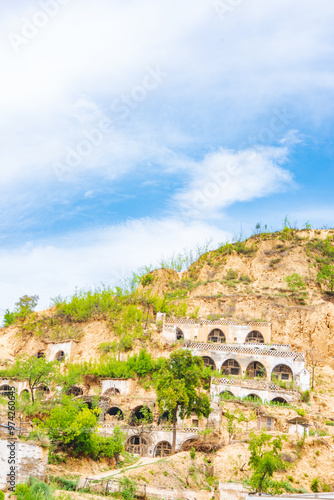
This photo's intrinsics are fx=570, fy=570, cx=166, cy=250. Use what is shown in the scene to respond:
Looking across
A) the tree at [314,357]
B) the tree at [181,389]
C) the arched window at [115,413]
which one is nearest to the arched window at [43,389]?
the arched window at [115,413]

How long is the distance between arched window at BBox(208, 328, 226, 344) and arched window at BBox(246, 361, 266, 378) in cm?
535

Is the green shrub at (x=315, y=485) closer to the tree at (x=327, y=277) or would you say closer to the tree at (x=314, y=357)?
the tree at (x=314, y=357)

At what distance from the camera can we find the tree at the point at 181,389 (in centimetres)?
3089

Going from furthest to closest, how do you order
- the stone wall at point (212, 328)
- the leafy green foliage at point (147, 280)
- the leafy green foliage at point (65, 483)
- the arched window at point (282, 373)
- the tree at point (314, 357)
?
the leafy green foliage at point (147, 280)
the stone wall at point (212, 328)
the tree at point (314, 357)
the arched window at point (282, 373)
the leafy green foliage at point (65, 483)

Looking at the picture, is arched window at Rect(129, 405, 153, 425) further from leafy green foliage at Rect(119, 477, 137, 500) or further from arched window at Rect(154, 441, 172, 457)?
leafy green foliage at Rect(119, 477, 137, 500)

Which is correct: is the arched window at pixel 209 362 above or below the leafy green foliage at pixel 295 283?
below

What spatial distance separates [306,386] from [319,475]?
10.2 meters

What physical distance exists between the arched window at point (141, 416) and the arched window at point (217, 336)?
11259 mm

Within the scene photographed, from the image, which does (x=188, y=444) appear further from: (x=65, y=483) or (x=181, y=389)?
(x=65, y=483)

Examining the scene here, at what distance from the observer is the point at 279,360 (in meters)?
40.3

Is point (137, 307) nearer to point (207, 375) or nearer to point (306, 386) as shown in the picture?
point (207, 375)

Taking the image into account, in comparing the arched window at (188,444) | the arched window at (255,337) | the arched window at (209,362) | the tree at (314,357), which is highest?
the arched window at (255,337)

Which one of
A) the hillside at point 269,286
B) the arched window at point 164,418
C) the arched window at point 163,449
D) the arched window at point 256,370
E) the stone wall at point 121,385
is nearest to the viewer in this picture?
the arched window at point 163,449

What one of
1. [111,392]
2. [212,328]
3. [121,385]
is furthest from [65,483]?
[212,328]
